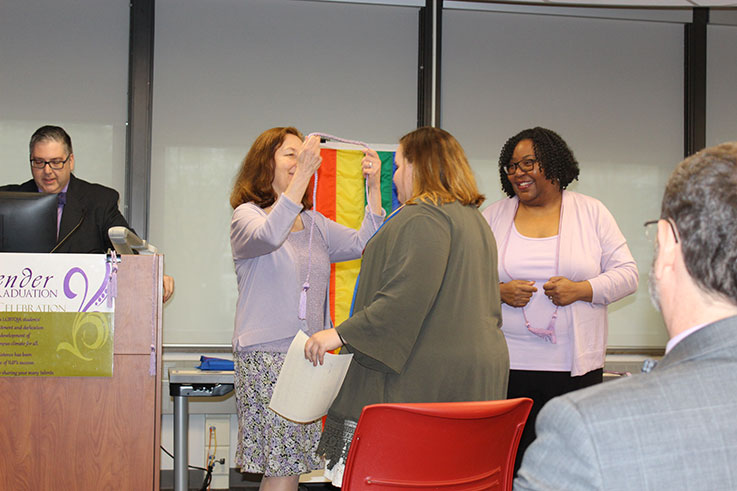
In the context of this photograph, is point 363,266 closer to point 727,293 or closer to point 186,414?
point 727,293

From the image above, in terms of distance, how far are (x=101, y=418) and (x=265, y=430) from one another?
1.82 feet

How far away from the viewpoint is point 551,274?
2.53m

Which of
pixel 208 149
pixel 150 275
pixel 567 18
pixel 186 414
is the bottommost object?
pixel 186 414

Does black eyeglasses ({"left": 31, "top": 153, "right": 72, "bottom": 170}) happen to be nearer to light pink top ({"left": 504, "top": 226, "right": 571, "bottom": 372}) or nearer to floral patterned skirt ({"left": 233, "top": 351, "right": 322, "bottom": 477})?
floral patterned skirt ({"left": 233, "top": 351, "right": 322, "bottom": 477})

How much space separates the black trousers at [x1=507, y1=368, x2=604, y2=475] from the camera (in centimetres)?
243

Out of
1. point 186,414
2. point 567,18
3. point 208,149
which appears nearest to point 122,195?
point 208,149

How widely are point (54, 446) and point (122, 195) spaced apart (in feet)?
8.10

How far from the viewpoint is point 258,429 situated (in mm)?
2223

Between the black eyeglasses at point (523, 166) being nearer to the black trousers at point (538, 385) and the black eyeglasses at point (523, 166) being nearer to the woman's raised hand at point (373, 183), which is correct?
the woman's raised hand at point (373, 183)

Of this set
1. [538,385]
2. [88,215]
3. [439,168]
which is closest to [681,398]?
[439,168]

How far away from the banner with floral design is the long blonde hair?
2.87ft

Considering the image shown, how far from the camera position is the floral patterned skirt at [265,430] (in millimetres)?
2193

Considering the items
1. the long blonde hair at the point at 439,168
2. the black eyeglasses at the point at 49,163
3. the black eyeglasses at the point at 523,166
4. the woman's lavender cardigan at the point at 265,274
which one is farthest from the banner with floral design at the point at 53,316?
the black eyeglasses at the point at 523,166

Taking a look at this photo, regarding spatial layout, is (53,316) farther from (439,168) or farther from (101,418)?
(439,168)
